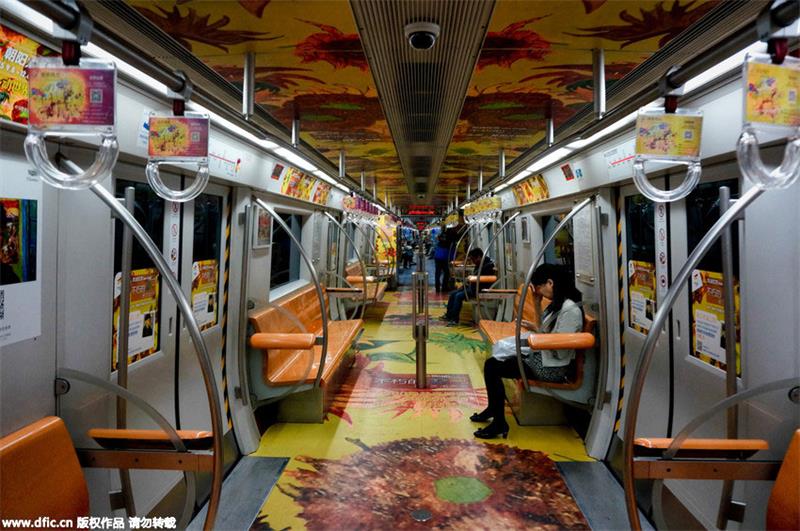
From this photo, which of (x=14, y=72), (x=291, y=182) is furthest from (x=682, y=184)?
(x=291, y=182)

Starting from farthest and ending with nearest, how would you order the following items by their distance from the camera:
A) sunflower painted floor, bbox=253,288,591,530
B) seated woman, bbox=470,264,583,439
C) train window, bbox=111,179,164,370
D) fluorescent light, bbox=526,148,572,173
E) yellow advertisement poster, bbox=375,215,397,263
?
yellow advertisement poster, bbox=375,215,397,263 < fluorescent light, bbox=526,148,572,173 < seated woman, bbox=470,264,583,439 < sunflower painted floor, bbox=253,288,591,530 < train window, bbox=111,179,164,370

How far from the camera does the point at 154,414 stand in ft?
5.89

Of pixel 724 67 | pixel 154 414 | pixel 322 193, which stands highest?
pixel 322 193

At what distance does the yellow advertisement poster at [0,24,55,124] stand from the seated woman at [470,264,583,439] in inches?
137

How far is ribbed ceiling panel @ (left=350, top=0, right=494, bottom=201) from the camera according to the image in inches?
68.9

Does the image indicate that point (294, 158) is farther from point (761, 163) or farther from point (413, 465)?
point (761, 163)

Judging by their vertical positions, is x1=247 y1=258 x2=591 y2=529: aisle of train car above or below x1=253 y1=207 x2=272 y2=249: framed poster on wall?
below

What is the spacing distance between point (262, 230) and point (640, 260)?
10.5ft

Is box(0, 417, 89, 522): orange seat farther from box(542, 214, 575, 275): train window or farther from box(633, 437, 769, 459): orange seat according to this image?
box(542, 214, 575, 275): train window

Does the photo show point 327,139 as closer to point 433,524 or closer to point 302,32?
point 302,32

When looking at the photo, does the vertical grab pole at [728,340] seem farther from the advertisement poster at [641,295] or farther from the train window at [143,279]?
the train window at [143,279]

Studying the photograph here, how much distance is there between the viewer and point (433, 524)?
265cm

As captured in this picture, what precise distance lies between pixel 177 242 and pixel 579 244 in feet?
11.8

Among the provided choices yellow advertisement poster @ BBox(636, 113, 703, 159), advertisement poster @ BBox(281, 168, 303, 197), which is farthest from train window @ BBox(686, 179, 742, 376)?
advertisement poster @ BBox(281, 168, 303, 197)
